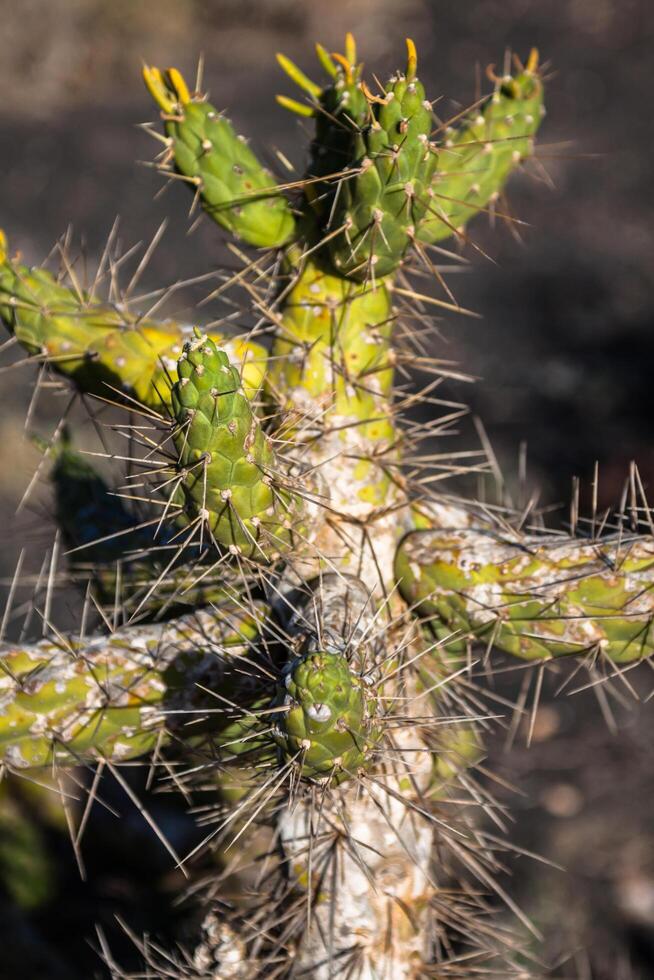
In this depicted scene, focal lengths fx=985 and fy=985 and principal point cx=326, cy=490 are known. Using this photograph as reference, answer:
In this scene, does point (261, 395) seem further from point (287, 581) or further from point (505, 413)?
point (505, 413)

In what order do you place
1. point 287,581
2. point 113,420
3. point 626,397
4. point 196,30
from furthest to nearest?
point 196,30, point 626,397, point 113,420, point 287,581

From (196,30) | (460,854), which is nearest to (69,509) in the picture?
(460,854)

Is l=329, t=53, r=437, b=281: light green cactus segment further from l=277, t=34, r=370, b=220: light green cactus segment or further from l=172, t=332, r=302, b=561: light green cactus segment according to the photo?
l=172, t=332, r=302, b=561: light green cactus segment

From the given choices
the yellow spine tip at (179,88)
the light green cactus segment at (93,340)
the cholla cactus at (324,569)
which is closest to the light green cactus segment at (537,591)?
the cholla cactus at (324,569)

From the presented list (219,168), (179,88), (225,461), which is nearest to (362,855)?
(225,461)

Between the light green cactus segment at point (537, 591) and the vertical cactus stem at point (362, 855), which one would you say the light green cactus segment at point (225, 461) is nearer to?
the vertical cactus stem at point (362, 855)

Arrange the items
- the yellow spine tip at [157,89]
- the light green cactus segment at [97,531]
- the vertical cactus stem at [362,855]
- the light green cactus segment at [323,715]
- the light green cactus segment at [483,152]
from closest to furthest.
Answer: the light green cactus segment at [323,715] → the vertical cactus stem at [362,855] → the yellow spine tip at [157,89] → the light green cactus segment at [483,152] → the light green cactus segment at [97,531]

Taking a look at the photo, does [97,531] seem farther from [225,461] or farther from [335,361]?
[225,461]

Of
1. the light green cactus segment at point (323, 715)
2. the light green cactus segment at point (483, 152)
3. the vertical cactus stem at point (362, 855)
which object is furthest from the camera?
the light green cactus segment at point (483, 152)
